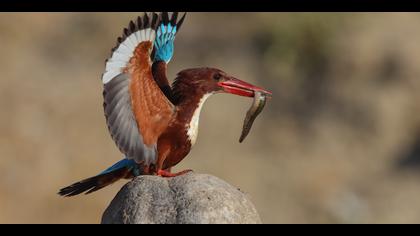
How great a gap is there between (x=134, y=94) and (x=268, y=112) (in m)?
8.29

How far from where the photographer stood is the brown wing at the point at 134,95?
5695 mm

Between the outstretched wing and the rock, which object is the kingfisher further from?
the rock

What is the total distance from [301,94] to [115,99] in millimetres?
8674

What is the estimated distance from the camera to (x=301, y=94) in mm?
14211

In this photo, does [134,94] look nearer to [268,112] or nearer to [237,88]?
[237,88]

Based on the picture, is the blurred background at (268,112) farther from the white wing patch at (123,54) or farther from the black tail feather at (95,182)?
the white wing patch at (123,54)

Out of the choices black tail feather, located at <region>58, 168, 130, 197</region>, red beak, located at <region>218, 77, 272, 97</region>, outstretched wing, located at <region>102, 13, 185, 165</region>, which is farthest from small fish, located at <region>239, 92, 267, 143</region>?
black tail feather, located at <region>58, 168, 130, 197</region>

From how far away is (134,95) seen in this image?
5797mm

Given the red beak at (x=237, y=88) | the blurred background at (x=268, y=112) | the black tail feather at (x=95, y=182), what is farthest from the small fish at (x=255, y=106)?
the blurred background at (x=268, y=112)

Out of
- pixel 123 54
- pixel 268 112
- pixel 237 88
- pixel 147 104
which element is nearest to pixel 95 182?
pixel 147 104

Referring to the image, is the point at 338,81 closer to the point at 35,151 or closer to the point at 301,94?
the point at 301,94

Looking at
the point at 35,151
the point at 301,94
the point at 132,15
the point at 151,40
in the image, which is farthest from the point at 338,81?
the point at 151,40

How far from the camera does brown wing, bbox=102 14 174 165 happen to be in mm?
5695
